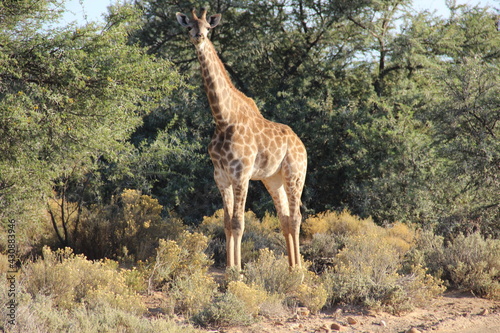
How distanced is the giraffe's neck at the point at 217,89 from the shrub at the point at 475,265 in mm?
4644

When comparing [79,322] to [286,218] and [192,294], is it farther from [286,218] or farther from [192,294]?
[286,218]

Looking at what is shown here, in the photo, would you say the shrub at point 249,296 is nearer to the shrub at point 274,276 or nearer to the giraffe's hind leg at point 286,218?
the shrub at point 274,276

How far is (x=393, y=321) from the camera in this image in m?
7.25

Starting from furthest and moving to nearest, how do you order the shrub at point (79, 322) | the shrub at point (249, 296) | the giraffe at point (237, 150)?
1. the giraffe at point (237, 150)
2. the shrub at point (249, 296)
3. the shrub at point (79, 322)

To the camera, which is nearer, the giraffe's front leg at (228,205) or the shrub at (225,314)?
the shrub at (225,314)

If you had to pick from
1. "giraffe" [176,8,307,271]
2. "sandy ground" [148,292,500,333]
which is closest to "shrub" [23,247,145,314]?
"sandy ground" [148,292,500,333]

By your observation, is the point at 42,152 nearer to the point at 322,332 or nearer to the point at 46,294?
the point at 46,294

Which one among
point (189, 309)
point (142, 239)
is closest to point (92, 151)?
point (142, 239)

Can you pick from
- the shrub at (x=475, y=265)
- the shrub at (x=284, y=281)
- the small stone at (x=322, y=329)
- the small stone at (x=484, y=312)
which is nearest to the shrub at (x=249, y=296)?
the shrub at (x=284, y=281)

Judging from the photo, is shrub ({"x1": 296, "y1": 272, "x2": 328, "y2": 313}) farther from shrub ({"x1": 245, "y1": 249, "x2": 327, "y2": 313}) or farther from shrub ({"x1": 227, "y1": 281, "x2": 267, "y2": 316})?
shrub ({"x1": 227, "y1": 281, "x2": 267, "y2": 316})

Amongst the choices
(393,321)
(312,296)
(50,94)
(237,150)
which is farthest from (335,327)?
(50,94)

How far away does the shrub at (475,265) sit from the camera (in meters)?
8.41

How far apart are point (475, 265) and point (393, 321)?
239cm

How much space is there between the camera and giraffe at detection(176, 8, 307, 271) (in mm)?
7859
